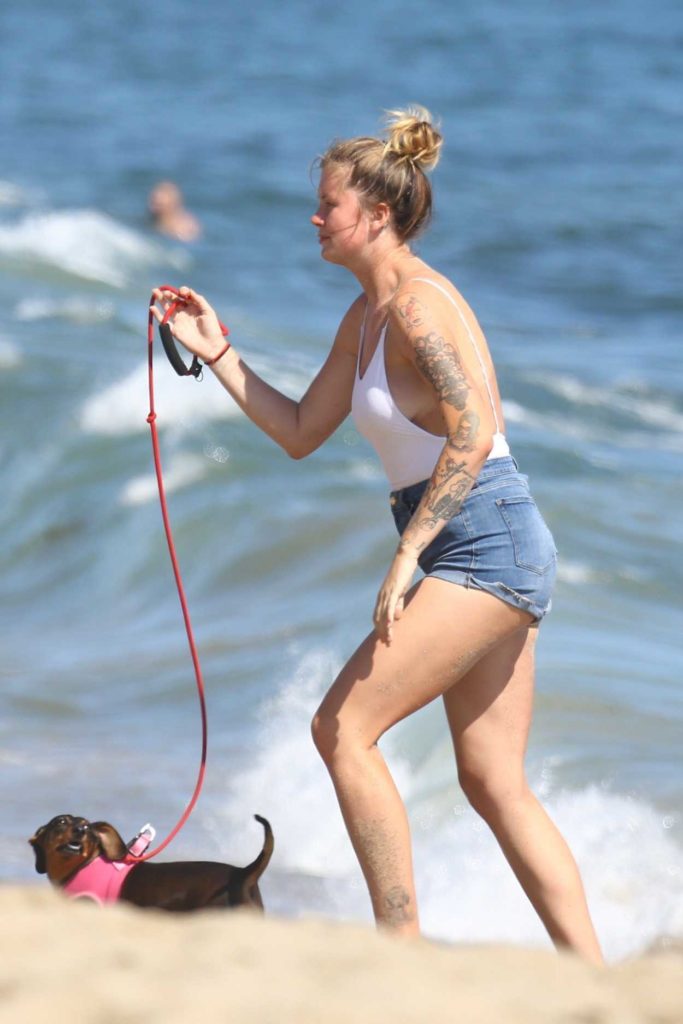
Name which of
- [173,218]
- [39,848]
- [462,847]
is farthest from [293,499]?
[173,218]

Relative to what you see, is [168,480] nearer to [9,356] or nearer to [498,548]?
[9,356]

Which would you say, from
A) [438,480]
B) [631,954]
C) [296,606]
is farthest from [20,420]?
[438,480]

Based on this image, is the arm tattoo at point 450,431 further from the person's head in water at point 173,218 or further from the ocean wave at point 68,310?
the person's head in water at point 173,218

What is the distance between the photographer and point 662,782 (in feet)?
19.1

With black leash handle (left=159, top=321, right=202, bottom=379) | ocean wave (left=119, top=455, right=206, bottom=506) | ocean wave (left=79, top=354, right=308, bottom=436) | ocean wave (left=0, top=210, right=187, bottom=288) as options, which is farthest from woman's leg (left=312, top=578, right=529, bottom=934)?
ocean wave (left=0, top=210, right=187, bottom=288)

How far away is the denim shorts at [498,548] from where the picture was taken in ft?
11.7

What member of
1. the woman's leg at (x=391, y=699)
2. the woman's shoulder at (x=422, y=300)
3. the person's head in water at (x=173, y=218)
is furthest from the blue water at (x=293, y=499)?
the woman's shoulder at (x=422, y=300)

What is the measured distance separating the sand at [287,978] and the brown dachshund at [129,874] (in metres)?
0.56

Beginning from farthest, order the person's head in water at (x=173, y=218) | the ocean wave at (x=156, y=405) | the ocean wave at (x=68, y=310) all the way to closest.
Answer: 1. the person's head in water at (x=173, y=218)
2. the ocean wave at (x=68, y=310)
3. the ocean wave at (x=156, y=405)

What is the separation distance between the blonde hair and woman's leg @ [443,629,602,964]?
39.6 inches

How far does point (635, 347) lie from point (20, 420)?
18.6 feet

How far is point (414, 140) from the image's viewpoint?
369cm

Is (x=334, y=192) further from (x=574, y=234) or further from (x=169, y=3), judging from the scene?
(x=169, y=3)

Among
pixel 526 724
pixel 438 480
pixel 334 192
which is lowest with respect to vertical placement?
pixel 526 724
